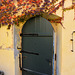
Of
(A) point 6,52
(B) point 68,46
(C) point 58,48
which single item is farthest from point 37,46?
(A) point 6,52

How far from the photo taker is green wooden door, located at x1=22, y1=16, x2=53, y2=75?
7.28ft

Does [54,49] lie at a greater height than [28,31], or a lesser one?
lesser

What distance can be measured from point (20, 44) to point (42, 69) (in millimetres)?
942

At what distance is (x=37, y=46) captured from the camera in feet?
7.82

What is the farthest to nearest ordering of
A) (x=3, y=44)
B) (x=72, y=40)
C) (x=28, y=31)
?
(x=3, y=44)
(x=28, y=31)
(x=72, y=40)

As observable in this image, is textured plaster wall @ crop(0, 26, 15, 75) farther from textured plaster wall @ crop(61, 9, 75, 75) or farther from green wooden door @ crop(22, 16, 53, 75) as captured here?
textured plaster wall @ crop(61, 9, 75, 75)

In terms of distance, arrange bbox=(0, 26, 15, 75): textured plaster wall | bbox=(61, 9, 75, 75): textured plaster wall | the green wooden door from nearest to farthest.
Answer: bbox=(61, 9, 75, 75): textured plaster wall
the green wooden door
bbox=(0, 26, 15, 75): textured plaster wall

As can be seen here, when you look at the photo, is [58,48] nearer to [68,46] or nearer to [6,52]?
[68,46]

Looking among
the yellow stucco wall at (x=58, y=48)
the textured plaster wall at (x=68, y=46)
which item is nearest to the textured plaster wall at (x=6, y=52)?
the yellow stucco wall at (x=58, y=48)

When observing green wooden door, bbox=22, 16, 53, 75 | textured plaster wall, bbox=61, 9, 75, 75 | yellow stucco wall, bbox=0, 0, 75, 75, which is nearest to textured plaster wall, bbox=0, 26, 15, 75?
yellow stucco wall, bbox=0, 0, 75, 75

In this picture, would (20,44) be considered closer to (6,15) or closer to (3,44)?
(3,44)

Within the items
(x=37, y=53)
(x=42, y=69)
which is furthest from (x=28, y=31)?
(x=42, y=69)

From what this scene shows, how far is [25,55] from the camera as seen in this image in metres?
2.62

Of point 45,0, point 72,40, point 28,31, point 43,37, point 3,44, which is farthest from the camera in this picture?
point 3,44
